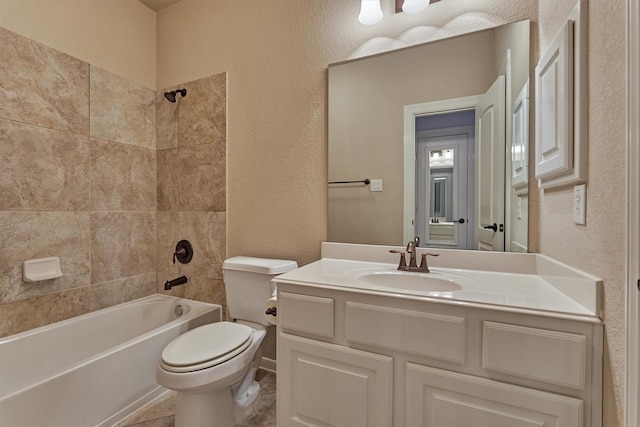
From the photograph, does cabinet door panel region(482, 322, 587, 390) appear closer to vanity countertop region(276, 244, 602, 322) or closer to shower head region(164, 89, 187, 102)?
vanity countertop region(276, 244, 602, 322)

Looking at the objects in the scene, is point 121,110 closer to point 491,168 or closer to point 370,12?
point 370,12

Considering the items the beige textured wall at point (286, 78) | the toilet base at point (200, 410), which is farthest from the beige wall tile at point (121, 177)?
the toilet base at point (200, 410)

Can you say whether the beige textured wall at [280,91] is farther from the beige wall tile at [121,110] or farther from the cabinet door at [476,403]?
the cabinet door at [476,403]

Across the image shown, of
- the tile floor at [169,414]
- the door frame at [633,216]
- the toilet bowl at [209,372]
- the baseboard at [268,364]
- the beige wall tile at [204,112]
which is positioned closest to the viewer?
the door frame at [633,216]

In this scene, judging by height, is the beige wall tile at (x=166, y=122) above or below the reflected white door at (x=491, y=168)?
above

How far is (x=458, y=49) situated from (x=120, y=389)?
2.42 m

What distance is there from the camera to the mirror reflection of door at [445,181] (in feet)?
4.64

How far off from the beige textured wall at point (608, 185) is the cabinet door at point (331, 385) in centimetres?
60

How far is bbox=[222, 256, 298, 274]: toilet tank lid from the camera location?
65.5 inches

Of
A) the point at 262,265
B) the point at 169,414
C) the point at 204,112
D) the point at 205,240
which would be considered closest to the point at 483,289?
the point at 262,265

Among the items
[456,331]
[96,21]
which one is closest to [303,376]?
[456,331]

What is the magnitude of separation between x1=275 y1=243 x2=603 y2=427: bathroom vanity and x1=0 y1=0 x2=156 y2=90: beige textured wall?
2040mm

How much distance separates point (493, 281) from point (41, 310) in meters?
2.43

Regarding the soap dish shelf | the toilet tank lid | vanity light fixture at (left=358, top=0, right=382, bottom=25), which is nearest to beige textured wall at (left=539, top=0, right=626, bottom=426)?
vanity light fixture at (left=358, top=0, right=382, bottom=25)
